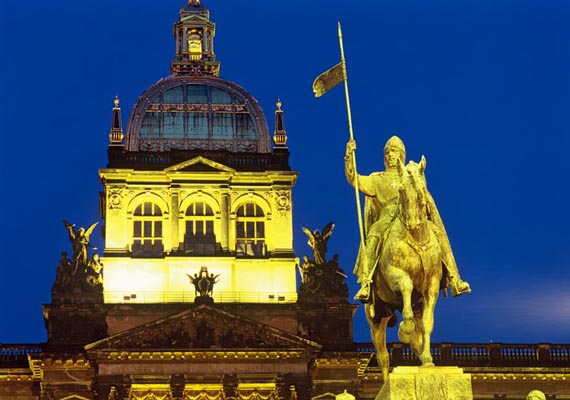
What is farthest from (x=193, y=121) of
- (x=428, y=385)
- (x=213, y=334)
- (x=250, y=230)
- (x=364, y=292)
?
(x=428, y=385)

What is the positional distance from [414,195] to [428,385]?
2709 millimetres

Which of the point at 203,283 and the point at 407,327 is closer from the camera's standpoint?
the point at 407,327

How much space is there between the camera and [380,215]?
20.9 metres

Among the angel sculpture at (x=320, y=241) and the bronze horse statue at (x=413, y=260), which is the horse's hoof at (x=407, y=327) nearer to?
the bronze horse statue at (x=413, y=260)

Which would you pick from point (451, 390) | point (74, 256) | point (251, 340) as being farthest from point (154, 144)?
point (451, 390)

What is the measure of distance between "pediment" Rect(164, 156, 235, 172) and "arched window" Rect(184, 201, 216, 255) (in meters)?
1.63

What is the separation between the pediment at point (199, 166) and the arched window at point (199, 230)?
5.34 ft

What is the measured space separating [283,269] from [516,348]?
36.8 ft

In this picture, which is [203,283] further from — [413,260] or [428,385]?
[428,385]

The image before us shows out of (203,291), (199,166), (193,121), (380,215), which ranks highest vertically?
(193,121)

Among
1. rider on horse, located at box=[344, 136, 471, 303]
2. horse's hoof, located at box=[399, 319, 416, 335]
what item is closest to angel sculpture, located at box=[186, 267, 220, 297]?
rider on horse, located at box=[344, 136, 471, 303]

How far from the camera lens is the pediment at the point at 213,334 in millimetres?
59969

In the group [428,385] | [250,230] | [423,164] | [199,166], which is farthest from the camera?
[250,230]

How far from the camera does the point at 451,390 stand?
58.4 feet
